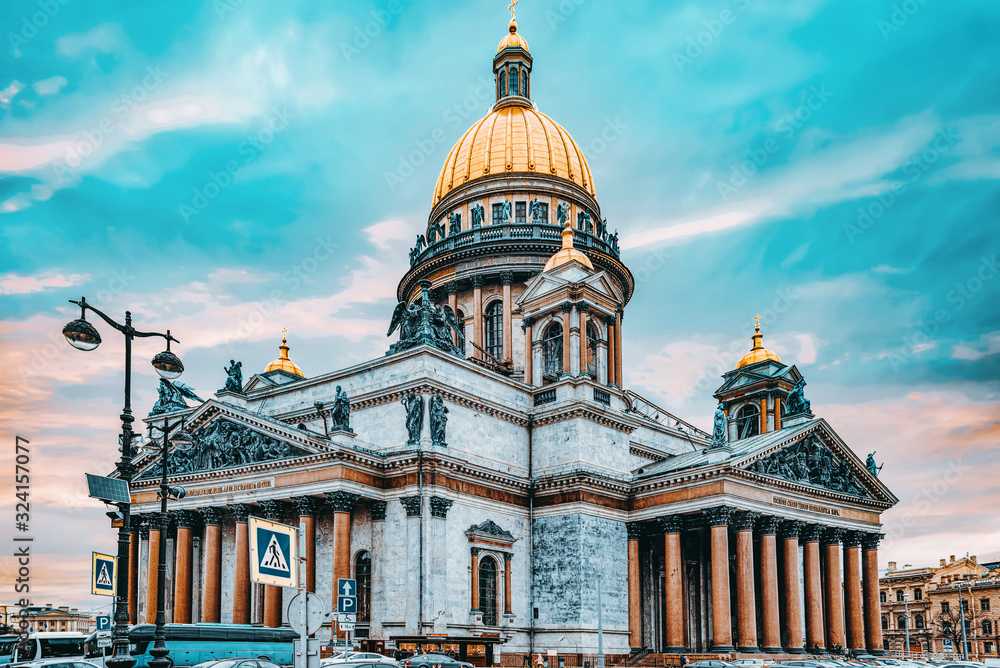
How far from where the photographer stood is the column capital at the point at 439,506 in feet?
128

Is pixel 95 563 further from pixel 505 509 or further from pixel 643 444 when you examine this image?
pixel 643 444

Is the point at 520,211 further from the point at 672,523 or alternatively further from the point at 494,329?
the point at 672,523

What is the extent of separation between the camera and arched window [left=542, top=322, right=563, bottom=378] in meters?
50.3

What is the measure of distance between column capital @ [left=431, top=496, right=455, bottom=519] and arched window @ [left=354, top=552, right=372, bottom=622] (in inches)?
142

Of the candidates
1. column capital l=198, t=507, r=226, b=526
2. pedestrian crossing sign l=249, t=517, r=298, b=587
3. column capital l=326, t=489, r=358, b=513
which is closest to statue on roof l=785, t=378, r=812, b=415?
column capital l=326, t=489, r=358, b=513

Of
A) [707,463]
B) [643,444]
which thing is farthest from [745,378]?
[707,463]

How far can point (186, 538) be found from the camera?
42906 mm

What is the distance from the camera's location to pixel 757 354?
198 feet

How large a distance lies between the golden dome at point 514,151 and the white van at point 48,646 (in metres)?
36.5

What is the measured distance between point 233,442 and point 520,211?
2561 cm

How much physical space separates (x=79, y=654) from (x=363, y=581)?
448 inches

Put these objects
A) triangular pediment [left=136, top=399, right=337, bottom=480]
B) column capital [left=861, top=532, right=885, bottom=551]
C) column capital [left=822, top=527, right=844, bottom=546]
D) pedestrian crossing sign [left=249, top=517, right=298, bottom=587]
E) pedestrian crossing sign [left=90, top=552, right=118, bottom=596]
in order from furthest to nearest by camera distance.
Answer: column capital [left=861, top=532, right=885, bottom=551] → column capital [left=822, top=527, right=844, bottom=546] → triangular pediment [left=136, top=399, right=337, bottom=480] → pedestrian crossing sign [left=90, top=552, right=118, bottom=596] → pedestrian crossing sign [left=249, top=517, right=298, bottom=587]

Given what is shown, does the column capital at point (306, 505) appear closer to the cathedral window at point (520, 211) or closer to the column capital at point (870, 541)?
the cathedral window at point (520, 211)

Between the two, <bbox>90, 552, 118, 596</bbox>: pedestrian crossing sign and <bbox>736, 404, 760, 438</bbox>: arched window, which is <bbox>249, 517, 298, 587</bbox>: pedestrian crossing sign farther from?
<bbox>736, 404, 760, 438</bbox>: arched window
